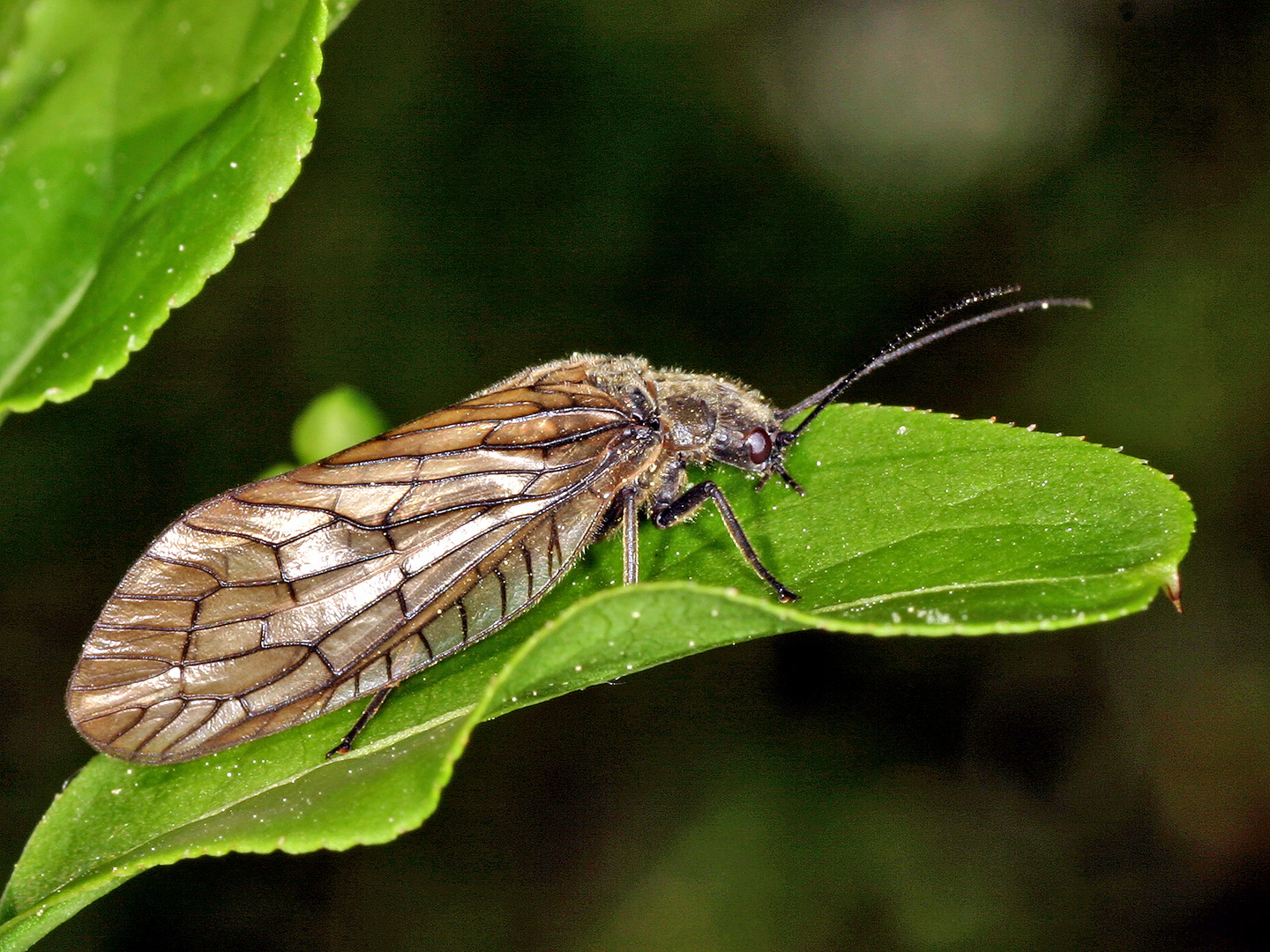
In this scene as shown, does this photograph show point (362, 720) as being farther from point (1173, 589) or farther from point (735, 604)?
point (1173, 589)

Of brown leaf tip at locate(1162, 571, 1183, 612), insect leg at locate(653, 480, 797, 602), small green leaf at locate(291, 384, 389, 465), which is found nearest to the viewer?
brown leaf tip at locate(1162, 571, 1183, 612)

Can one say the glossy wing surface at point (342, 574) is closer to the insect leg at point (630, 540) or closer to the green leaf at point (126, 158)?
the insect leg at point (630, 540)

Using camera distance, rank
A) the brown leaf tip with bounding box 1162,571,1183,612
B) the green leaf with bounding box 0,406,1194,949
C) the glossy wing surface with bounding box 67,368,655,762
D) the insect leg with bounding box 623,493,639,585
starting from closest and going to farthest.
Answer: the green leaf with bounding box 0,406,1194,949 < the brown leaf tip with bounding box 1162,571,1183,612 < the glossy wing surface with bounding box 67,368,655,762 < the insect leg with bounding box 623,493,639,585

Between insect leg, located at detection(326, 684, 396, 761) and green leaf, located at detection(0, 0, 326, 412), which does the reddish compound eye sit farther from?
green leaf, located at detection(0, 0, 326, 412)

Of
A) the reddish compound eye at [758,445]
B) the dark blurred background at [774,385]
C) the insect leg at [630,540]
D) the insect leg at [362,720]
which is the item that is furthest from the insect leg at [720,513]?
the dark blurred background at [774,385]

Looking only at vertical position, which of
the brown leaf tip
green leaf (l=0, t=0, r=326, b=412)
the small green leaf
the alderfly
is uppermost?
green leaf (l=0, t=0, r=326, b=412)

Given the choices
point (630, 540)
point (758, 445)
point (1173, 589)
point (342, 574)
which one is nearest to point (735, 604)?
point (1173, 589)

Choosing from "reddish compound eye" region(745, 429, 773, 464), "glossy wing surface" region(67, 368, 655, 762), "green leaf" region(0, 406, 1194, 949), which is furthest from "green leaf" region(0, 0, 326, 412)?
"reddish compound eye" region(745, 429, 773, 464)
